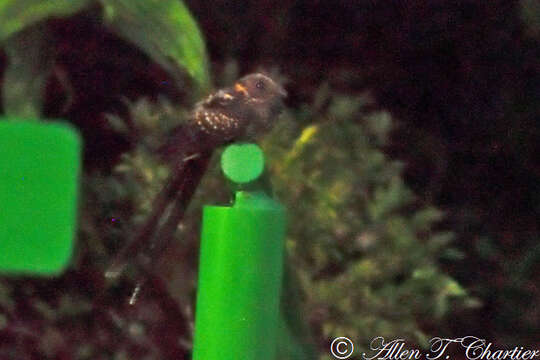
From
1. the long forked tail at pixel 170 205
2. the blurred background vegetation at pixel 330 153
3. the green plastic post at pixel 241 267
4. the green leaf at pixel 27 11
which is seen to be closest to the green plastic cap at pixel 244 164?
the green plastic post at pixel 241 267

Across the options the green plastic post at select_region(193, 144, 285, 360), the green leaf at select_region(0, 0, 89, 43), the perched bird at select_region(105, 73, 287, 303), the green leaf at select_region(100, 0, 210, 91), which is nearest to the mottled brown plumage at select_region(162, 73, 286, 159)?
the perched bird at select_region(105, 73, 287, 303)

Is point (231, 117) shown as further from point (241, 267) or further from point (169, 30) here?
point (169, 30)

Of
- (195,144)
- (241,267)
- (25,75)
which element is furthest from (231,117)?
(25,75)

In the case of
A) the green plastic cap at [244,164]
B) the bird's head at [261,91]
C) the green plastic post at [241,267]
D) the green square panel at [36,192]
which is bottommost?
the green square panel at [36,192]

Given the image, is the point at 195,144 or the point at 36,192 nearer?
the point at 195,144

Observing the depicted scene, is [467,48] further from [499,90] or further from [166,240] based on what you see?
[166,240]

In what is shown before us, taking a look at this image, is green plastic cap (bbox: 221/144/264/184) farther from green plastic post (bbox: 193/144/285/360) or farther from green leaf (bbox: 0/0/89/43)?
green leaf (bbox: 0/0/89/43)

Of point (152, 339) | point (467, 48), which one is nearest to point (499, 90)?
point (467, 48)

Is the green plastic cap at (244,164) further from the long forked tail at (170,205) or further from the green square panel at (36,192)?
the green square panel at (36,192)
